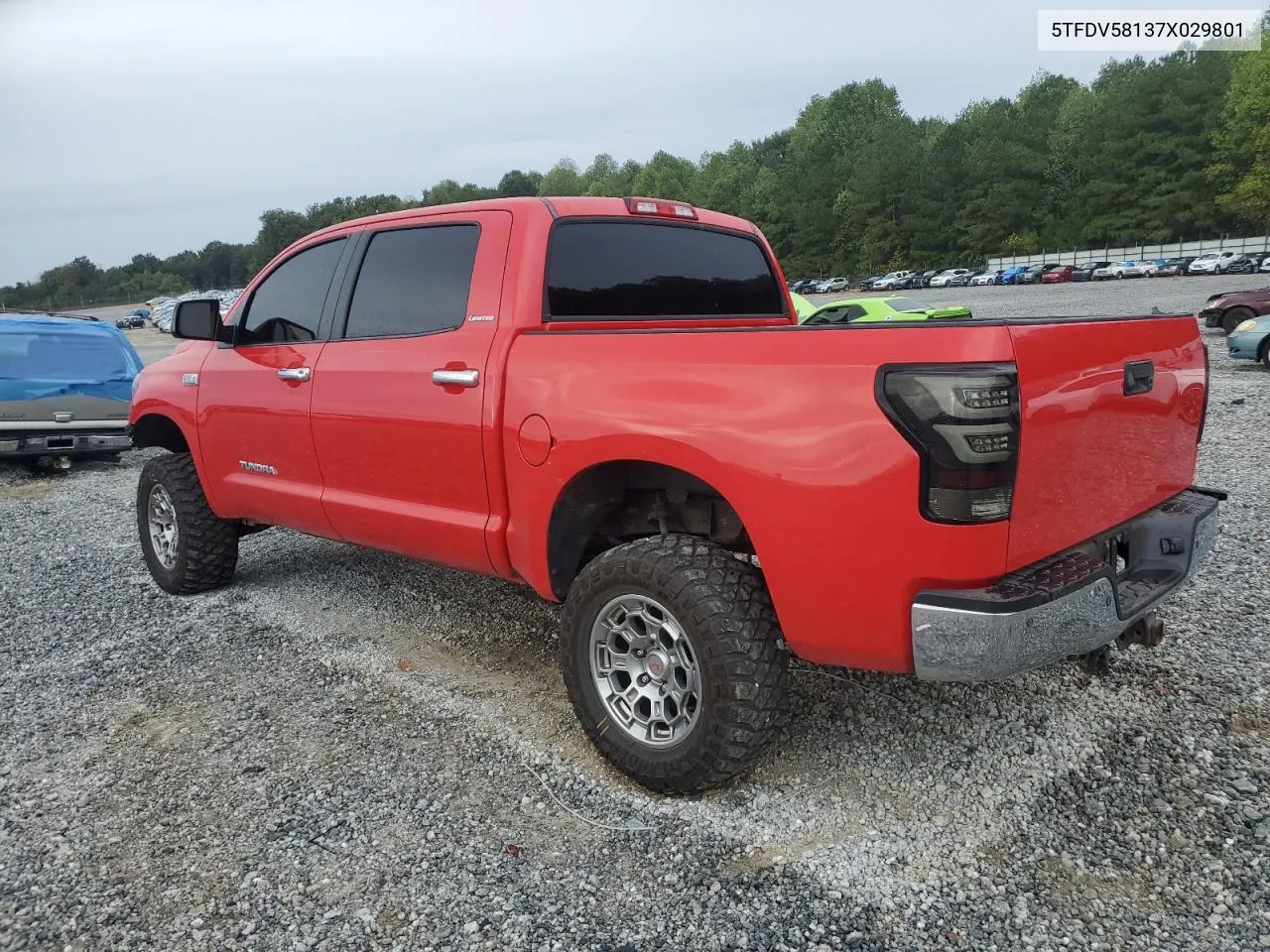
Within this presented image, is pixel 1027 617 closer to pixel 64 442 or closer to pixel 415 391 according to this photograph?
pixel 415 391

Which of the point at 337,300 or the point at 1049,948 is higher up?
the point at 337,300

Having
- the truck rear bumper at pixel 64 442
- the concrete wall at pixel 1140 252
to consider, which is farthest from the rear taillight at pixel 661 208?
the concrete wall at pixel 1140 252

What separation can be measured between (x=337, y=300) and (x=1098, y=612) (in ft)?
11.1

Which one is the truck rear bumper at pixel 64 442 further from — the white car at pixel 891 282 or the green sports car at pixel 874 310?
the white car at pixel 891 282

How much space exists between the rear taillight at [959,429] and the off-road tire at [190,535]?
13.8 feet

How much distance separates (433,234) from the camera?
Result: 12.7 ft

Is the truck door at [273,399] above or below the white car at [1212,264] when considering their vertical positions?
above

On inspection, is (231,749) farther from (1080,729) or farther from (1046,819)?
(1080,729)

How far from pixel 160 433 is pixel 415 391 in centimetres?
276

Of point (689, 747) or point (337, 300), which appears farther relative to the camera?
point (337, 300)

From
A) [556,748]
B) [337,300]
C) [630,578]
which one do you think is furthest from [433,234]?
[556,748]

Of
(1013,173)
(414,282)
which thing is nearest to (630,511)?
(414,282)

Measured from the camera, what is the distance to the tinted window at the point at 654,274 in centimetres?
363

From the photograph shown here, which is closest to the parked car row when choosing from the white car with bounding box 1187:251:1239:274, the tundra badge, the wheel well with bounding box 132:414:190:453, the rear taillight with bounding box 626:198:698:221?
the white car with bounding box 1187:251:1239:274
